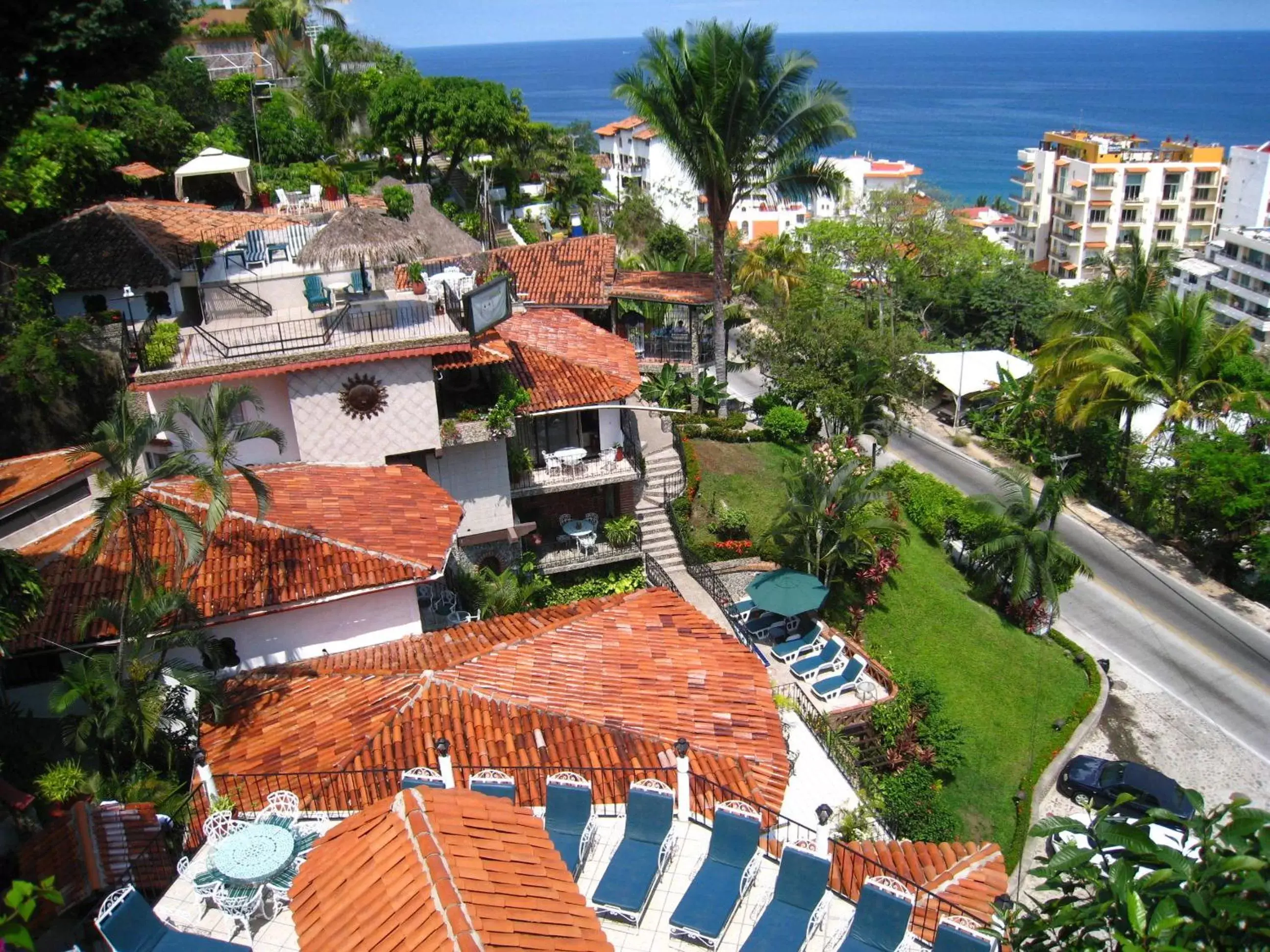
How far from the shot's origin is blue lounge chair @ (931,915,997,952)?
1020 cm

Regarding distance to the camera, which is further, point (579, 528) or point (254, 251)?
point (254, 251)

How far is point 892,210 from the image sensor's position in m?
63.6

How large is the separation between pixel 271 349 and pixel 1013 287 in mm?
52318

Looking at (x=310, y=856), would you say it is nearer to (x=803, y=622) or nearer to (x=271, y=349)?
(x=271, y=349)

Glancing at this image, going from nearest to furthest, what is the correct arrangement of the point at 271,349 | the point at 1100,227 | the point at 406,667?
the point at 406,667, the point at 271,349, the point at 1100,227

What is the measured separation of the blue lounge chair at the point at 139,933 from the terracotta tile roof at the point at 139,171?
30.8m

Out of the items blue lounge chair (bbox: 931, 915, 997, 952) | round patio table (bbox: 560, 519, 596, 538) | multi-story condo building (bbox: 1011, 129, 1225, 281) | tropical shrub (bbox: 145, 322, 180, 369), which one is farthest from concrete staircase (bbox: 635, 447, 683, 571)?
multi-story condo building (bbox: 1011, 129, 1225, 281)

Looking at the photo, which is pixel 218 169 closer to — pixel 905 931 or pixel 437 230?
pixel 437 230

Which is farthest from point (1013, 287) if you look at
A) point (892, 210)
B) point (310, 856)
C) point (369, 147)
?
point (310, 856)

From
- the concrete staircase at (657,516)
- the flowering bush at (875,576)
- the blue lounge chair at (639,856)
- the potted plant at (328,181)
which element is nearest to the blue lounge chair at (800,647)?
the flowering bush at (875,576)

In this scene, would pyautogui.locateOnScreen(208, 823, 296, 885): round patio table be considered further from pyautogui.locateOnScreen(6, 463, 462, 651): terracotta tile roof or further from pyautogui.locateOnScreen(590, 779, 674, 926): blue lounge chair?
pyautogui.locateOnScreen(6, 463, 462, 651): terracotta tile roof

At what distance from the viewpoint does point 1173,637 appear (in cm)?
2961

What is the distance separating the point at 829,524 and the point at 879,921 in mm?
15945

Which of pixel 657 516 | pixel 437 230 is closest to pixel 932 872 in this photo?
pixel 657 516
